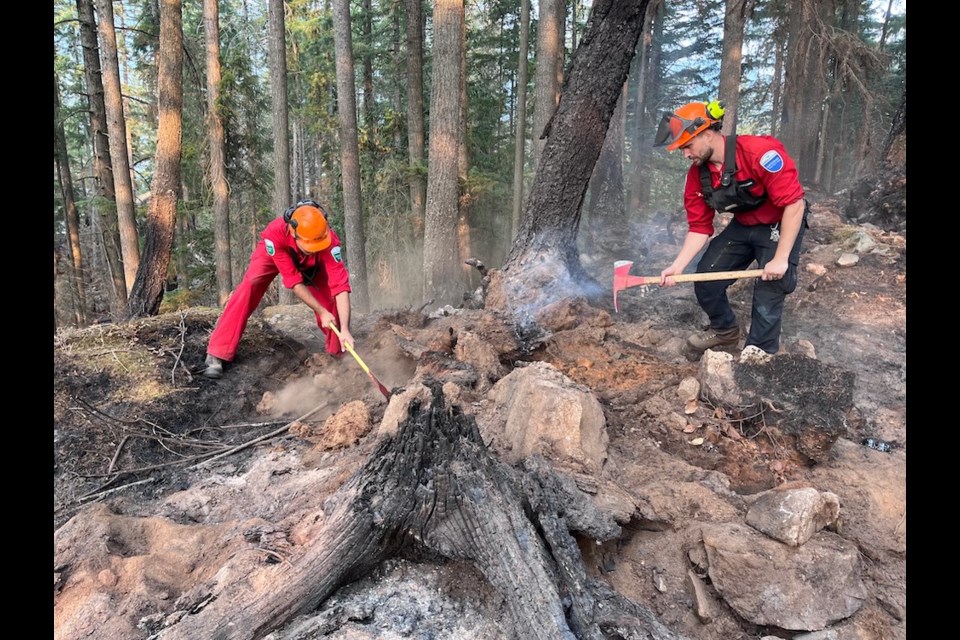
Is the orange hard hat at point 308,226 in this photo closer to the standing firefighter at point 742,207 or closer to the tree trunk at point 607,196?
the standing firefighter at point 742,207

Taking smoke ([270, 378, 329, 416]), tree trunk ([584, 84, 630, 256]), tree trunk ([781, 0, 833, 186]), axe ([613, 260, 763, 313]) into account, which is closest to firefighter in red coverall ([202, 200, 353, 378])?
smoke ([270, 378, 329, 416])

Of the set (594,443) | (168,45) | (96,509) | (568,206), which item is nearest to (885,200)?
(568,206)

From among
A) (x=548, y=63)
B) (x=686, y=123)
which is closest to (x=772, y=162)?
(x=686, y=123)

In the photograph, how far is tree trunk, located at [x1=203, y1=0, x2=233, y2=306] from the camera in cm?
1005

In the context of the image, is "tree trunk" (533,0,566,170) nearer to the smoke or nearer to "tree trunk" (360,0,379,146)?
the smoke

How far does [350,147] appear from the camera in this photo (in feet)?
33.3

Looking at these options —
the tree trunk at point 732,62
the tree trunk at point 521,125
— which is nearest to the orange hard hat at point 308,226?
the tree trunk at point 521,125

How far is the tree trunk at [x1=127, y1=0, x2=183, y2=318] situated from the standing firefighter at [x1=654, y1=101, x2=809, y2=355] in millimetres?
7175

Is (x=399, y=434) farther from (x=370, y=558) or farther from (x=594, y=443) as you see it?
(x=594, y=443)

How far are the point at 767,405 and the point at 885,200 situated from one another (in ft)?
21.1

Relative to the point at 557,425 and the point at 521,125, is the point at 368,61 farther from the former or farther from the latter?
the point at 557,425

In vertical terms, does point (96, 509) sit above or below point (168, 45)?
below

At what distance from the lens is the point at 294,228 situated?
4.47 m

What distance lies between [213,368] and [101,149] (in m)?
8.72
